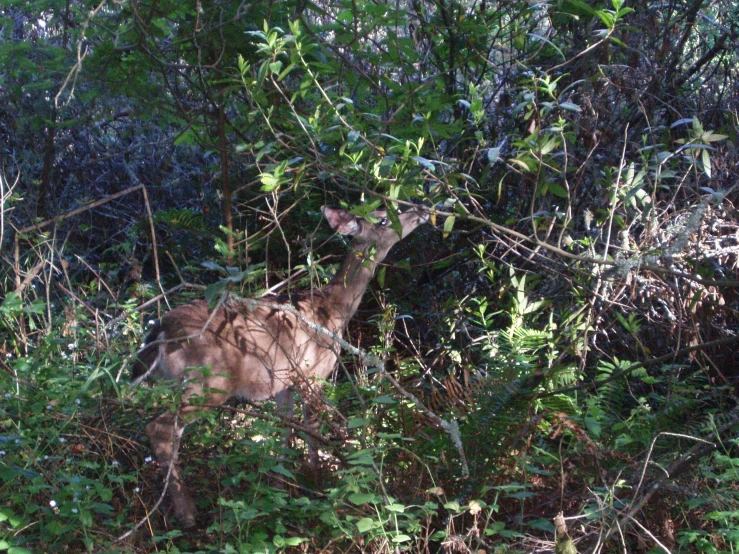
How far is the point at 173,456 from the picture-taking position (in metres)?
4.19

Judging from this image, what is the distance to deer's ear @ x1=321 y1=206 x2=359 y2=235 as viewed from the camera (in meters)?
5.68

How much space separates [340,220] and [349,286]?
0.52 meters

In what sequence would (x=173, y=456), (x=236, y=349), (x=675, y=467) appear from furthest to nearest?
1. (x=236, y=349)
2. (x=173, y=456)
3. (x=675, y=467)

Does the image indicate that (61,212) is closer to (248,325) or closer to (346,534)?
(248,325)

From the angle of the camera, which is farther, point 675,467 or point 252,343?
point 252,343

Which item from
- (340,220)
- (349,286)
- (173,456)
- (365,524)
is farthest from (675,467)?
(340,220)

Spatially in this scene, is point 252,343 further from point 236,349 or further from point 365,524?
point 365,524

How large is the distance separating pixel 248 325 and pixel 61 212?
11.6 ft

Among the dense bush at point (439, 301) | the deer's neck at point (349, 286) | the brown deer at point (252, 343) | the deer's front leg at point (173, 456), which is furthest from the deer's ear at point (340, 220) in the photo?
the deer's front leg at point (173, 456)

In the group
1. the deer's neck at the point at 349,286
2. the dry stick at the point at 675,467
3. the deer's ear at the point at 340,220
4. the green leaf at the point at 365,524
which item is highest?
the deer's ear at the point at 340,220

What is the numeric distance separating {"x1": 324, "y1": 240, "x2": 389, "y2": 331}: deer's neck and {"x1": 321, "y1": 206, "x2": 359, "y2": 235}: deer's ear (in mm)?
182

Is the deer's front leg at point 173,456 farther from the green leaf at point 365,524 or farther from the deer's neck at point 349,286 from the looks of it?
the deer's neck at point 349,286

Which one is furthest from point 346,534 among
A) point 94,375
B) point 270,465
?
point 94,375

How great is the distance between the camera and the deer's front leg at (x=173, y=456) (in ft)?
13.8
